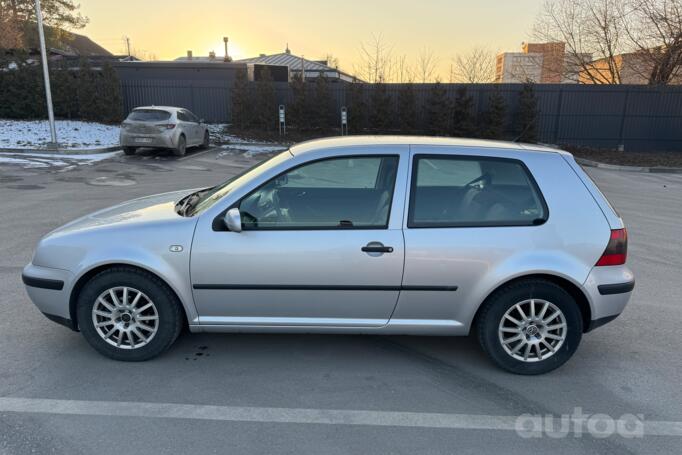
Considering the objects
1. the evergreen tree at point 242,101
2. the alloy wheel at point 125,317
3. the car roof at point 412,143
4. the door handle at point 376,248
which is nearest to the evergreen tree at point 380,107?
the evergreen tree at point 242,101

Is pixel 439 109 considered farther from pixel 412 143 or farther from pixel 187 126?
pixel 412 143

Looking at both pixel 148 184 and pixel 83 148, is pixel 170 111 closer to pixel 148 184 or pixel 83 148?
pixel 83 148

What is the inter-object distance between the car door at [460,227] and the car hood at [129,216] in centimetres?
165

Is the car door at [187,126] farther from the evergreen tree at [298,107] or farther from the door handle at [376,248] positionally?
the door handle at [376,248]

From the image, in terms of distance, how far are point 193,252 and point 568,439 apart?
8.25ft

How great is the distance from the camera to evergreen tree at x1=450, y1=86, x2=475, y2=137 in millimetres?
20234

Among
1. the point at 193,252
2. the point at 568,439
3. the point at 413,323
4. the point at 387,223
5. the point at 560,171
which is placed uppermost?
the point at 560,171

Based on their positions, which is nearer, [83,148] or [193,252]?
[193,252]

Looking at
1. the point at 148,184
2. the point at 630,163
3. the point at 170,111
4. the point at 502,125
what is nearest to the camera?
the point at 148,184

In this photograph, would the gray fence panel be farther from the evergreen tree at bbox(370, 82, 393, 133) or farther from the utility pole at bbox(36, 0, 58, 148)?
the utility pole at bbox(36, 0, 58, 148)

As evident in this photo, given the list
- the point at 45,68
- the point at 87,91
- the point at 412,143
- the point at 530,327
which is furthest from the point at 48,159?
the point at 530,327

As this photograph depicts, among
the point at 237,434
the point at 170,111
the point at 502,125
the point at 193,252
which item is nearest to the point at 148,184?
the point at 170,111

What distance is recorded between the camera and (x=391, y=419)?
2.92 m

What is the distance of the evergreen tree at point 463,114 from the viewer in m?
20.2
